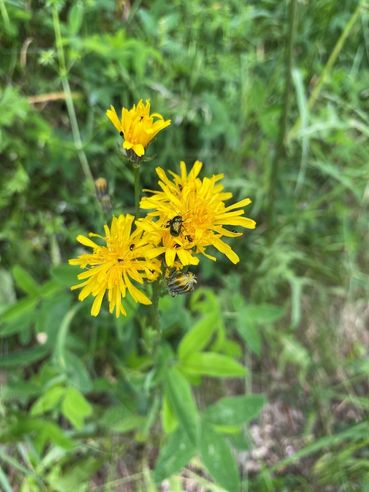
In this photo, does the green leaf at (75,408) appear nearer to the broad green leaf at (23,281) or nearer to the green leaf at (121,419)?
the green leaf at (121,419)

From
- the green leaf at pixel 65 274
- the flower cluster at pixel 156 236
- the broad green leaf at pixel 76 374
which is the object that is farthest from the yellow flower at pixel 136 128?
the broad green leaf at pixel 76 374

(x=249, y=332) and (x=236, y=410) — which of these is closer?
(x=236, y=410)

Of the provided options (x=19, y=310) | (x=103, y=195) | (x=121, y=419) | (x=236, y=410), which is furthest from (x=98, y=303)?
(x=121, y=419)

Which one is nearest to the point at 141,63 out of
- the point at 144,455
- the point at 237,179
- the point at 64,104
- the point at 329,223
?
the point at 64,104

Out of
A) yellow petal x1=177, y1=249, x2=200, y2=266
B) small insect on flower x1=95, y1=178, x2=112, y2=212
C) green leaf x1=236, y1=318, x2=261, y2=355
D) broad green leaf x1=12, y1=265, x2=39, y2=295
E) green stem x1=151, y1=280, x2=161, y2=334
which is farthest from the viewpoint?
green leaf x1=236, y1=318, x2=261, y2=355

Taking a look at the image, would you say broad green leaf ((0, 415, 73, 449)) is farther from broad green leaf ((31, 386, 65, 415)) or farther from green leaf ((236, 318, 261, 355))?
green leaf ((236, 318, 261, 355))

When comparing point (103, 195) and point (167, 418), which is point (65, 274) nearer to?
point (103, 195)

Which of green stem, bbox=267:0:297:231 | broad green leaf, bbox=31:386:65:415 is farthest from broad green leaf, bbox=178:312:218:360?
green stem, bbox=267:0:297:231
